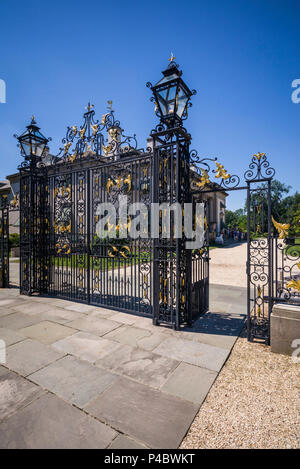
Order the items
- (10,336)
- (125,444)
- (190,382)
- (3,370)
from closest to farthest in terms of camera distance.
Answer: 1. (125,444)
2. (190,382)
3. (3,370)
4. (10,336)

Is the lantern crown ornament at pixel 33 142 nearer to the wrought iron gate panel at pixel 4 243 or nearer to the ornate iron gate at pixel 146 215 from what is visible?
the ornate iron gate at pixel 146 215

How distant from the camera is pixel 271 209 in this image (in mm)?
4031

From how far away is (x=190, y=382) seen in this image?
115 inches

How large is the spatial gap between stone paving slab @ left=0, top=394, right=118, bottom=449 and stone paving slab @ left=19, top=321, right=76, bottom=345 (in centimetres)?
170

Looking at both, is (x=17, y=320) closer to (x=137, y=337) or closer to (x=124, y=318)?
(x=124, y=318)

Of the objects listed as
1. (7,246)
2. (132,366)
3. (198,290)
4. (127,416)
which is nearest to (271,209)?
(198,290)

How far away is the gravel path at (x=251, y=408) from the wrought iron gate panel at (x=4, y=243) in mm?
8093

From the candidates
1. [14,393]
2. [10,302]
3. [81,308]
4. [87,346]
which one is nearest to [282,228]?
[87,346]

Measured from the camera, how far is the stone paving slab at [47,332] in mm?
4117

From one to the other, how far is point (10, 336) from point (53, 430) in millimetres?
2645

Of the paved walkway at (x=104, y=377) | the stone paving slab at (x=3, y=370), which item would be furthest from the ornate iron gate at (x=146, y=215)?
the stone paving slab at (x=3, y=370)

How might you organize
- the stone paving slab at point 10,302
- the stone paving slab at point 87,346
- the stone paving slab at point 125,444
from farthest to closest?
the stone paving slab at point 10,302 → the stone paving slab at point 87,346 → the stone paving slab at point 125,444

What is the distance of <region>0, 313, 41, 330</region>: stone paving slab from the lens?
Answer: 4709 mm

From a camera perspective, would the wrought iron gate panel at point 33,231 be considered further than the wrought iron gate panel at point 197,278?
Yes
